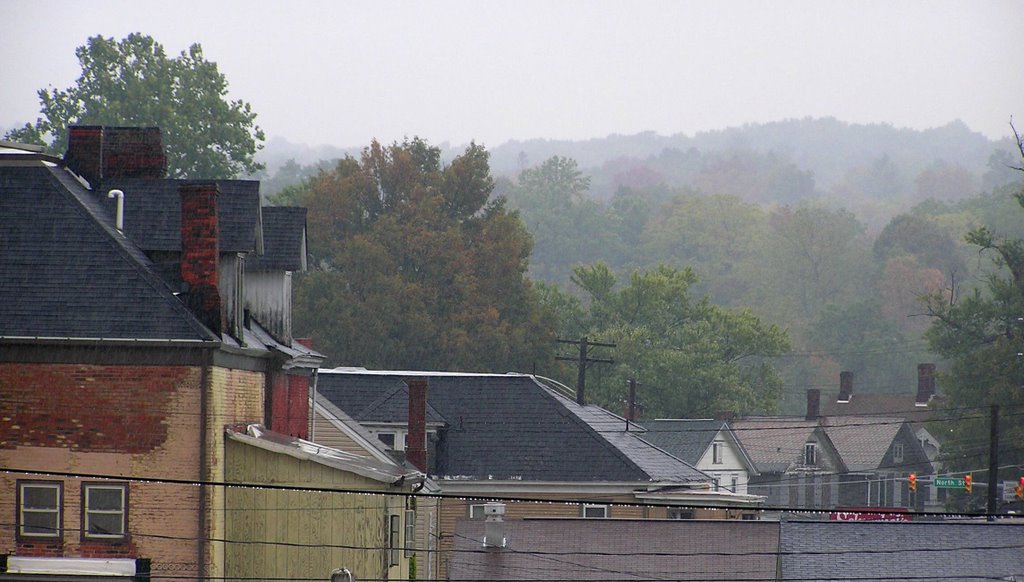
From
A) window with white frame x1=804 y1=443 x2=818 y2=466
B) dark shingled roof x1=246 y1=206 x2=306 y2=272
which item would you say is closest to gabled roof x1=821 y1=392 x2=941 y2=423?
window with white frame x1=804 y1=443 x2=818 y2=466

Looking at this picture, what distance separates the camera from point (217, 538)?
30.3 metres

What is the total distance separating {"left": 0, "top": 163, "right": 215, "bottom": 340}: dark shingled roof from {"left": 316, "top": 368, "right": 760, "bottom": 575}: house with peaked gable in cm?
1545

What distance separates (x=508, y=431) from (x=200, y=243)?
68.7 ft

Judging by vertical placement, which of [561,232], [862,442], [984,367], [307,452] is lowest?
[862,442]

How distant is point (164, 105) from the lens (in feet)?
275

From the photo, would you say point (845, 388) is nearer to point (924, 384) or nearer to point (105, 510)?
point (924, 384)

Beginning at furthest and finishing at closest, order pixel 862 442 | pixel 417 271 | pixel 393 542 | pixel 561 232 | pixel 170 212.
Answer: pixel 561 232, pixel 862 442, pixel 417 271, pixel 393 542, pixel 170 212

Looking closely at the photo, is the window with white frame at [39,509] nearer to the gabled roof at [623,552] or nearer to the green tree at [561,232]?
the gabled roof at [623,552]

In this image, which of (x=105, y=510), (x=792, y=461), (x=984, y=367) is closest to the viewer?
(x=105, y=510)

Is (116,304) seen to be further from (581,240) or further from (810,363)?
(581,240)

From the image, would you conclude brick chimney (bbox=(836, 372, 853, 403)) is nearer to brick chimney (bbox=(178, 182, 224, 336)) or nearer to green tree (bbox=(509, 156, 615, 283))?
green tree (bbox=(509, 156, 615, 283))

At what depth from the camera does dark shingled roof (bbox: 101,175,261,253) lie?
32562mm

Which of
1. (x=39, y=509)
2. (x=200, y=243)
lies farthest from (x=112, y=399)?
(x=200, y=243)

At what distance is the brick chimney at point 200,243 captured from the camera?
3116 cm
